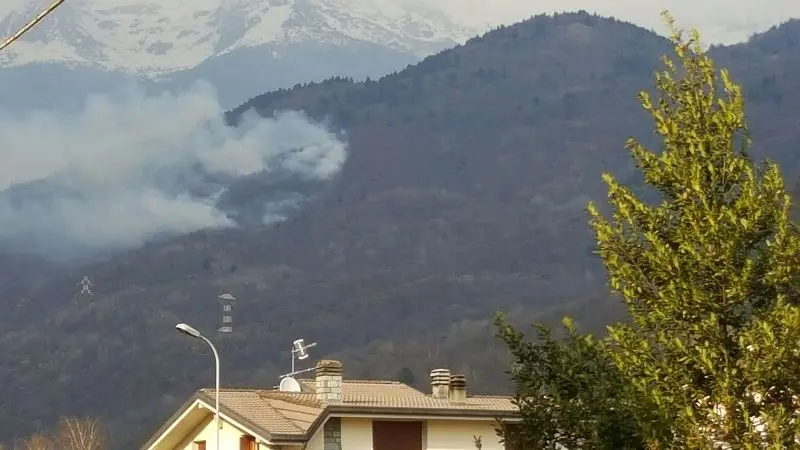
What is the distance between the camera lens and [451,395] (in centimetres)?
5053

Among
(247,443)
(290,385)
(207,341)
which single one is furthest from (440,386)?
(207,341)

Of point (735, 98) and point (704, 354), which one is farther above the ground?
point (735, 98)

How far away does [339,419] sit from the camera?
146ft

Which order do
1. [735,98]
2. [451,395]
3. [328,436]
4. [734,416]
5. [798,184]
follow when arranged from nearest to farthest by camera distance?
1. [734,416]
2. [735,98]
3. [328,436]
4. [451,395]
5. [798,184]

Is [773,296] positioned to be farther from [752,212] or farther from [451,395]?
[451,395]

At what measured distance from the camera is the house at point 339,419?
44312 mm

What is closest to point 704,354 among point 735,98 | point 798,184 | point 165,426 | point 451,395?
point 735,98

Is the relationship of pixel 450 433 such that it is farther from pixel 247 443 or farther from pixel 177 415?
pixel 177 415

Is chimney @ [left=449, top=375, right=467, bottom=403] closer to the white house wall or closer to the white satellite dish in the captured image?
the white house wall

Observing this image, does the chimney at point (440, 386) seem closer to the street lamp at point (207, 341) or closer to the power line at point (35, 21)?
A: the street lamp at point (207, 341)

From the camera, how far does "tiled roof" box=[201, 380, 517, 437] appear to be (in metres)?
44.7

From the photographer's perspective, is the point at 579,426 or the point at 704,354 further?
the point at 579,426

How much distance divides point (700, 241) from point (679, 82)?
327 centimetres

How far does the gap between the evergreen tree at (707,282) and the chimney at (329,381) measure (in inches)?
1018
